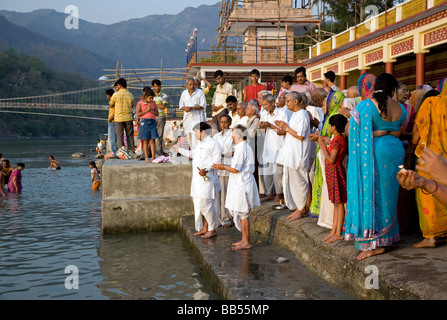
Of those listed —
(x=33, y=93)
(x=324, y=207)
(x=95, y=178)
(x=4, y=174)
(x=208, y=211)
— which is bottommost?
(x=95, y=178)

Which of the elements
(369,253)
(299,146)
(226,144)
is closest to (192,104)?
(226,144)

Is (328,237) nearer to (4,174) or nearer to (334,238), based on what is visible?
(334,238)

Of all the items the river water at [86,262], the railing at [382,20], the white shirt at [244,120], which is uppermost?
the railing at [382,20]

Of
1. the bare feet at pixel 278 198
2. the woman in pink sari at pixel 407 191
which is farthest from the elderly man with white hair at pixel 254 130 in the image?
the woman in pink sari at pixel 407 191

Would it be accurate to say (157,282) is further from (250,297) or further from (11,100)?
(11,100)

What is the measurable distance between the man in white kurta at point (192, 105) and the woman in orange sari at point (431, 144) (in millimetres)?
5160

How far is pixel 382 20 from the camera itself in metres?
17.5

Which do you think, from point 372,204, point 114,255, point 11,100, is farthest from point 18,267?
point 11,100

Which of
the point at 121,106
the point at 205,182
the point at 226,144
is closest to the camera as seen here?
the point at 205,182

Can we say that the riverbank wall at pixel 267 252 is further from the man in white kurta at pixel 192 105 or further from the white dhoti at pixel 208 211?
the man in white kurta at pixel 192 105

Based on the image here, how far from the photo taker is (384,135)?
4.96 metres

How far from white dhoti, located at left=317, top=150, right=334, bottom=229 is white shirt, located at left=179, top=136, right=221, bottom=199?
173 cm

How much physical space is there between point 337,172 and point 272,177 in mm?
2734

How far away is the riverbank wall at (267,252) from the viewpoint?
4426 mm
